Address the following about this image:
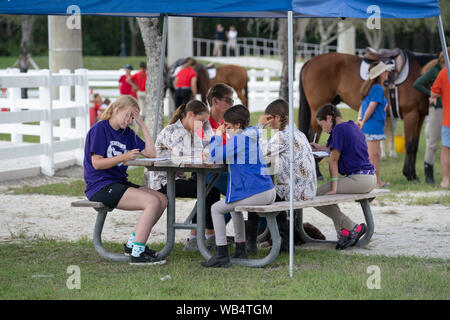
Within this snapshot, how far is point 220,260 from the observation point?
635 cm

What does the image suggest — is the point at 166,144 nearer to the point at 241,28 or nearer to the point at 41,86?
the point at 41,86

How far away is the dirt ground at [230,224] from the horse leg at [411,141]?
111cm

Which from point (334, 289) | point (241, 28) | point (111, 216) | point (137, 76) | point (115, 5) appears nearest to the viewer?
point (334, 289)

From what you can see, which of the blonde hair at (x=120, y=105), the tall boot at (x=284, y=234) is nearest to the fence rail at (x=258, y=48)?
the tall boot at (x=284, y=234)

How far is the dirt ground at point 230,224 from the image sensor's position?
24.4 ft

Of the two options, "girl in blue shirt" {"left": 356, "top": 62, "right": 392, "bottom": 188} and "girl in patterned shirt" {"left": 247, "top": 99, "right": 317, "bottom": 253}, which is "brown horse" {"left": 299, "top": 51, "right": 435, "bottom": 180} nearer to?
"girl in blue shirt" {"left": 356, "top": 62, "right": 392, "bottom": 188}

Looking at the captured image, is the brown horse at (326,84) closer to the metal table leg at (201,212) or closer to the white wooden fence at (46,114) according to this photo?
the white wooden fence at (46,114)

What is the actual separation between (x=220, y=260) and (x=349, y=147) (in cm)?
179

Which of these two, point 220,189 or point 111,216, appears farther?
point 111,216

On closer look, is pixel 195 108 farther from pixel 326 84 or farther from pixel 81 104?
pixel 81 104

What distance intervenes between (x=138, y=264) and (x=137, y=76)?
1444 centimetres

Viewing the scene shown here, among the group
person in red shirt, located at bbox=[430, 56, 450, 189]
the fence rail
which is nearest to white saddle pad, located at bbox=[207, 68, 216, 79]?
person in red shirt, located at bbox=[430, 56, 450, 189]
